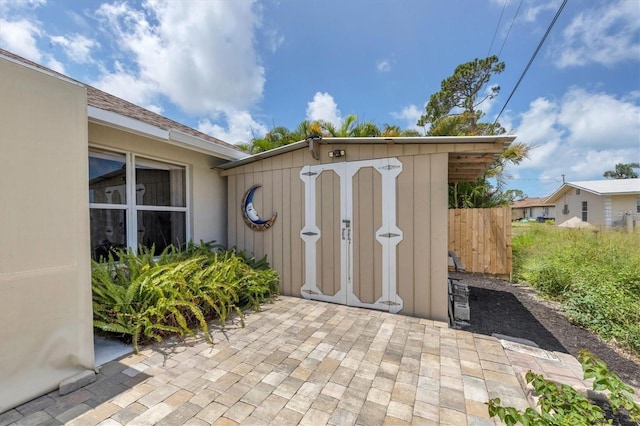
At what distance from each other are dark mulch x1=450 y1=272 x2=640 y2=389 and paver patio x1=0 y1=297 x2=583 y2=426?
82 centimetres

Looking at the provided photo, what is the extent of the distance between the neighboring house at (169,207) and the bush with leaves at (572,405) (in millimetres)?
2013

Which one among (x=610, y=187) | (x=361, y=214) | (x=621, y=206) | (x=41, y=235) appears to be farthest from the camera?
(x=610, y=187)

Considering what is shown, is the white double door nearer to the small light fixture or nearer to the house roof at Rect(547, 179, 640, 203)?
the small light fixture

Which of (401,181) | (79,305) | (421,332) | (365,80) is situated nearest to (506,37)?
(365,80)

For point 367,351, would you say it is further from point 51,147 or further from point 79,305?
point 51,147

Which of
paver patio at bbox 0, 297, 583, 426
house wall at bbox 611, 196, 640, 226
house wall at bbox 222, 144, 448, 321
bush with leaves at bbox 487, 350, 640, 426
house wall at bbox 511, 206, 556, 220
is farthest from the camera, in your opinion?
house wall at bbox 511, 206, 556, 220

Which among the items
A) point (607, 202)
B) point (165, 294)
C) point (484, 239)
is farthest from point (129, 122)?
point (607, 202)

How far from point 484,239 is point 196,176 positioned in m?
6.96

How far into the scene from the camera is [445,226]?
3.51 meters

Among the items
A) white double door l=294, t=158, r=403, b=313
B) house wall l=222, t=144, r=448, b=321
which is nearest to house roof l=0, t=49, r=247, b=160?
house wall l=222, t=144, r=448, b=321

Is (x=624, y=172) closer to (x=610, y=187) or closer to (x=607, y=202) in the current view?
(x=610, y=187)

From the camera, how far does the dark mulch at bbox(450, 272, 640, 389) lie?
2973 millimetres

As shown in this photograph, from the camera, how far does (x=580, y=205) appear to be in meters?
18.1

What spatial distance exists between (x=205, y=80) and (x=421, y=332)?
938 centimetres
